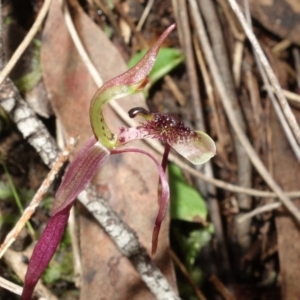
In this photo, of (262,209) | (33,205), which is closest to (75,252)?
(33,205)

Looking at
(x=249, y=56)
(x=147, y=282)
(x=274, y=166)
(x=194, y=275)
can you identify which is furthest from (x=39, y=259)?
(x=249, y=56)

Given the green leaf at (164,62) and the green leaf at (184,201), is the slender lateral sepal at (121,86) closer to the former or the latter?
the green leaf at (184,201)

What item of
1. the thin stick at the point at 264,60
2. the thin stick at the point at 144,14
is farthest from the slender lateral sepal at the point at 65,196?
the thin stick at the point at 144,14

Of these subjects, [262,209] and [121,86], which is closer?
[121,86]

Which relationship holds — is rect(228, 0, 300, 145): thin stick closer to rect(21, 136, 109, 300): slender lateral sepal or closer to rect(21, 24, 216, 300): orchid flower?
rect(21, 24, 216, 300): orchid flower

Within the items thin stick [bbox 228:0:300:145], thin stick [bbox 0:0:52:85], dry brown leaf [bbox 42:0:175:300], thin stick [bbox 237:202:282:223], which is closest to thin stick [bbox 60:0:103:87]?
dry brown leaf [bbox 42:0:175:300]

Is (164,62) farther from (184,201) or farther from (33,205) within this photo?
(33,205)
